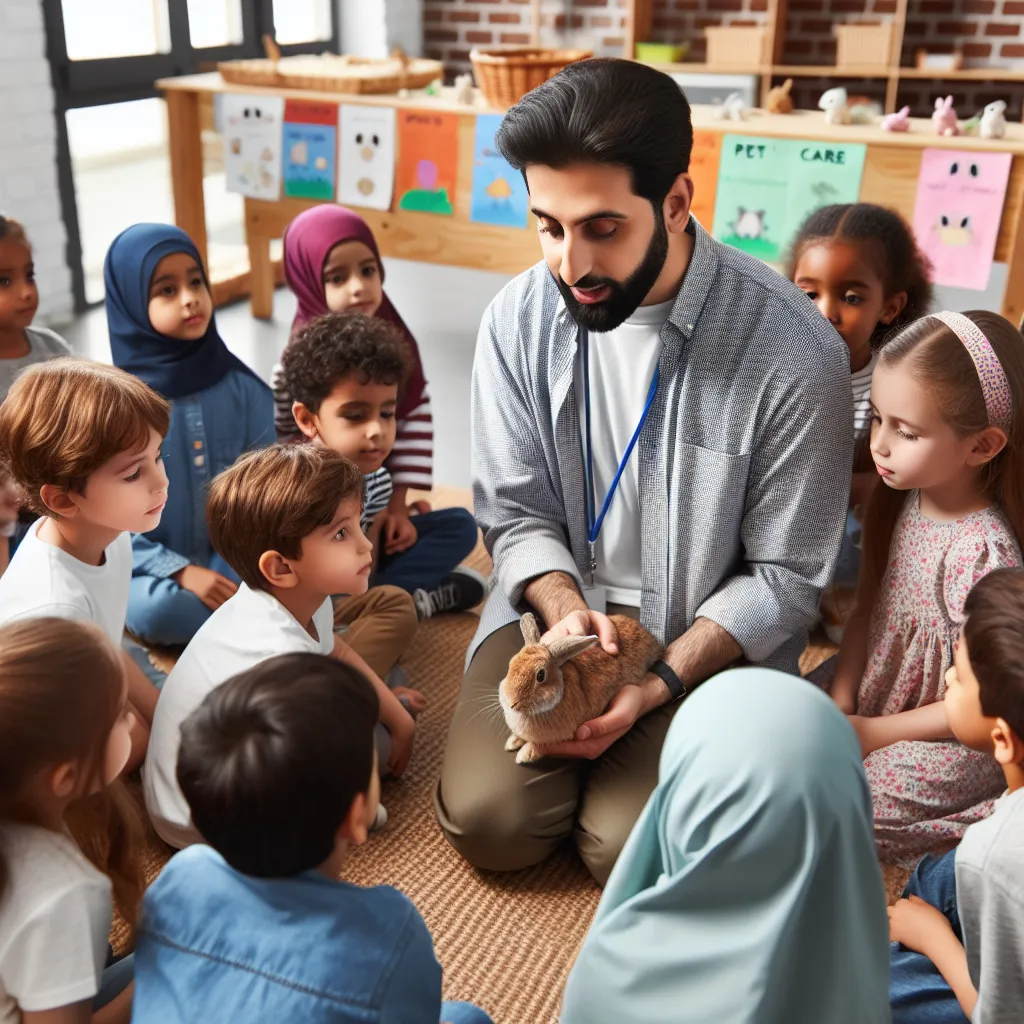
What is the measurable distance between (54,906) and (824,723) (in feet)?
2.34

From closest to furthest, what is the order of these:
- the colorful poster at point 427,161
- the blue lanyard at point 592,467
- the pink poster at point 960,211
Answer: the blue lanyard at point 592,467 < the pink poster at point 960,211 < the colorful poster at point 427,161

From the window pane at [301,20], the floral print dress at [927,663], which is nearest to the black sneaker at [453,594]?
the floral print dress at [927,663]

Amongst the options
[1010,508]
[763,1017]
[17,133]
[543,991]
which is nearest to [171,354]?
[543,991]

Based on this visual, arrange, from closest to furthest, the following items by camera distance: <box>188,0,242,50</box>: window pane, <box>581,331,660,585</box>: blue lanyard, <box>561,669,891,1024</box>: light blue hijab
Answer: <box>561,669,891,1024</box>: light blue hijab
<box>581,331,660,585</box>: blue lanyard
<box>188,0,242,50</box>: window pane

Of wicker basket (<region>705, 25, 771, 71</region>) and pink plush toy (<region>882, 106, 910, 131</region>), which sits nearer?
pink plush toy (<region>882, 106, 910, 131</region>)

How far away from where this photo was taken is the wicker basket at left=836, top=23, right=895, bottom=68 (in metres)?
5.39

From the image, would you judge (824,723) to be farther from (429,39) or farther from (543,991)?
(429,39)

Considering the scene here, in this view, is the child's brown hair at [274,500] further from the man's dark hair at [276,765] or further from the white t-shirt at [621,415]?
the man's dark hair at [276,765]

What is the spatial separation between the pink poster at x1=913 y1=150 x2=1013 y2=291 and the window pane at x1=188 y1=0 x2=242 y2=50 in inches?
127

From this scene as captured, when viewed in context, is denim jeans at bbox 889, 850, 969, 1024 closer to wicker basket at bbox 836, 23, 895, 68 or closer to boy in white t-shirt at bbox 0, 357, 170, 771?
boy in white t-shirt at bbox 0, 357, 170, 771

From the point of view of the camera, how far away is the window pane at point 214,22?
182 inches

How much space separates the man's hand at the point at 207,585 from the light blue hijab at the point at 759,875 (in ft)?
4.21

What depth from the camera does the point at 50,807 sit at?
1041mm

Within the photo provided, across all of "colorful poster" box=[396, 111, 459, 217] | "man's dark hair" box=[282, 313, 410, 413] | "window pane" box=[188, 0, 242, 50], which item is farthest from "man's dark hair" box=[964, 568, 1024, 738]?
"window pane" box=[188, 0, 242, 50]
